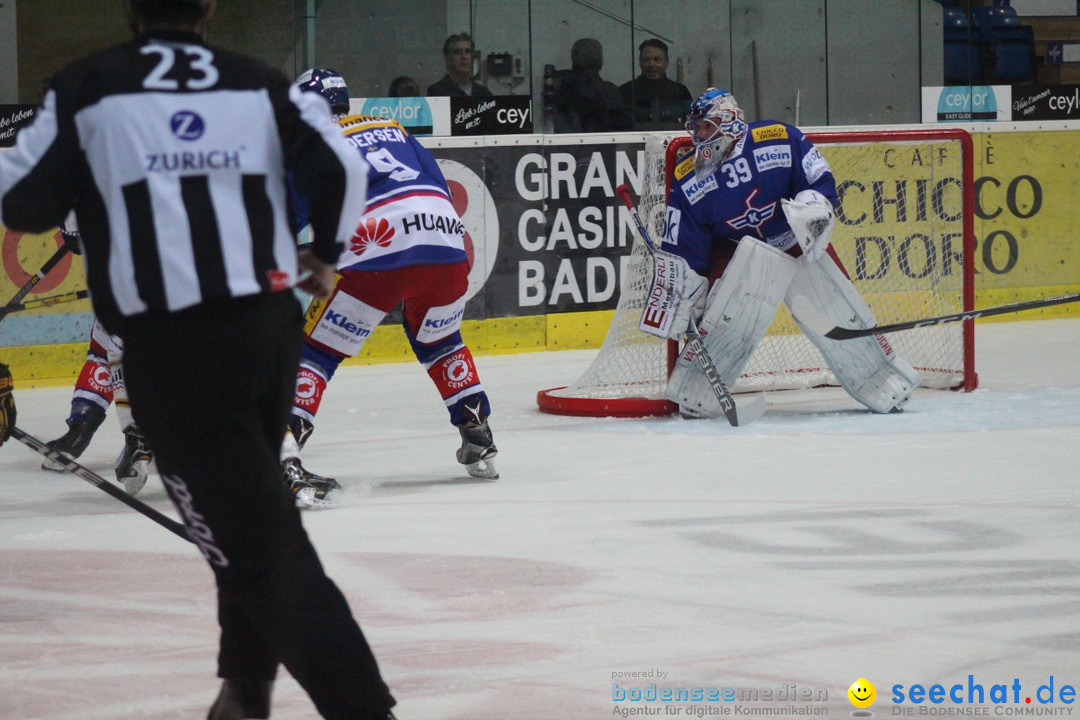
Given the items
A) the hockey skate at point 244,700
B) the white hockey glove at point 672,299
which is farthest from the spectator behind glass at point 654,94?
the hockey skate at point 244,700

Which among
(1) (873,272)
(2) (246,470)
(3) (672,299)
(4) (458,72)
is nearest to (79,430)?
(3) (672,299)

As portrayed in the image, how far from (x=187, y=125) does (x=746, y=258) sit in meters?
3.55

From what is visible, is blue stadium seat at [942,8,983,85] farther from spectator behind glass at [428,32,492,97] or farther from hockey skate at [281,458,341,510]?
hockey skate at [281,458,341,510]

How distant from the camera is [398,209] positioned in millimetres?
4078

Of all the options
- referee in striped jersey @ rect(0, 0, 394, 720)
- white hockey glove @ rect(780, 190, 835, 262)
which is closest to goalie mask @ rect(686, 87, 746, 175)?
white hockey glove @ rect(780, 190, 835, 262)

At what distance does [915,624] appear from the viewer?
265 cm

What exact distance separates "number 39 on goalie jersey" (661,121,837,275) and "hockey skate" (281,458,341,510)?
6.19 ft

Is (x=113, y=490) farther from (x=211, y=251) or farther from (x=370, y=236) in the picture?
(x=370, y=236)

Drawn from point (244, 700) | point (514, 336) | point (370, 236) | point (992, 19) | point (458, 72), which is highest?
point (992, 19)

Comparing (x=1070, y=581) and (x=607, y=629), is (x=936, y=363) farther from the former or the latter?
(x=607, y=629)

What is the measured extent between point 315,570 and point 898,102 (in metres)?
7.59

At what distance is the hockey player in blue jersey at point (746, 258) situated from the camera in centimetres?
521

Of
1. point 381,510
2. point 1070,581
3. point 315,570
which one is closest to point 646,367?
point 381,510

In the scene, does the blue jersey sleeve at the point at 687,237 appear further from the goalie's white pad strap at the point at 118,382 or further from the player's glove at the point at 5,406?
the player's glove at the point at 5,406
